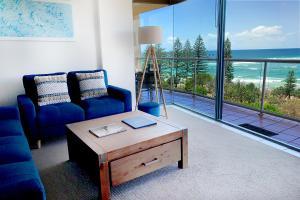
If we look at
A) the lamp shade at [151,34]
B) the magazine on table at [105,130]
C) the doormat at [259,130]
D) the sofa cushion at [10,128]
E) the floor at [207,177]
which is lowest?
the floor at [207,177]

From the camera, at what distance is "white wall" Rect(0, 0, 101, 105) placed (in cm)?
314

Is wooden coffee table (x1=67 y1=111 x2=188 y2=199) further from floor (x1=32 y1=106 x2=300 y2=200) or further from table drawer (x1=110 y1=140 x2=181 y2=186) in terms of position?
floor (x1=32 y1=106 x2=300 y2=200)

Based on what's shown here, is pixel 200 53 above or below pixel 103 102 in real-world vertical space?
above

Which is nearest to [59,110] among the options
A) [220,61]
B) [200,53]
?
[220,61]

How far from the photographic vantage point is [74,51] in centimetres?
361

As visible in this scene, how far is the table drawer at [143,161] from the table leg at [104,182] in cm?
5

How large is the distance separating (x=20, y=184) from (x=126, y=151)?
0.74 meters

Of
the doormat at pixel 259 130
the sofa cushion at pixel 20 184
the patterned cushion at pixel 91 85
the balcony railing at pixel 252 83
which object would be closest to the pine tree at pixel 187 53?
the balcony railing at pixel 252 83

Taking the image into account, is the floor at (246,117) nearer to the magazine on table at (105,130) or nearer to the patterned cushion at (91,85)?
the patterned cushion at (91,85)

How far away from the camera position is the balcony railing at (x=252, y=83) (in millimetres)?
3004

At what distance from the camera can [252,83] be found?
348cm

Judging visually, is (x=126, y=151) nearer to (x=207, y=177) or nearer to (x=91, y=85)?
(x=207, y=177)

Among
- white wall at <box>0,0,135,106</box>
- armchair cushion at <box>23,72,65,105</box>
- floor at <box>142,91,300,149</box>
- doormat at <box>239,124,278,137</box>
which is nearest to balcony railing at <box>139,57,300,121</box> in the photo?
floor at <box>142,91,300,149</box>

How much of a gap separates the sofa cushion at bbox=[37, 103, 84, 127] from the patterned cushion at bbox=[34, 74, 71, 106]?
129mm
